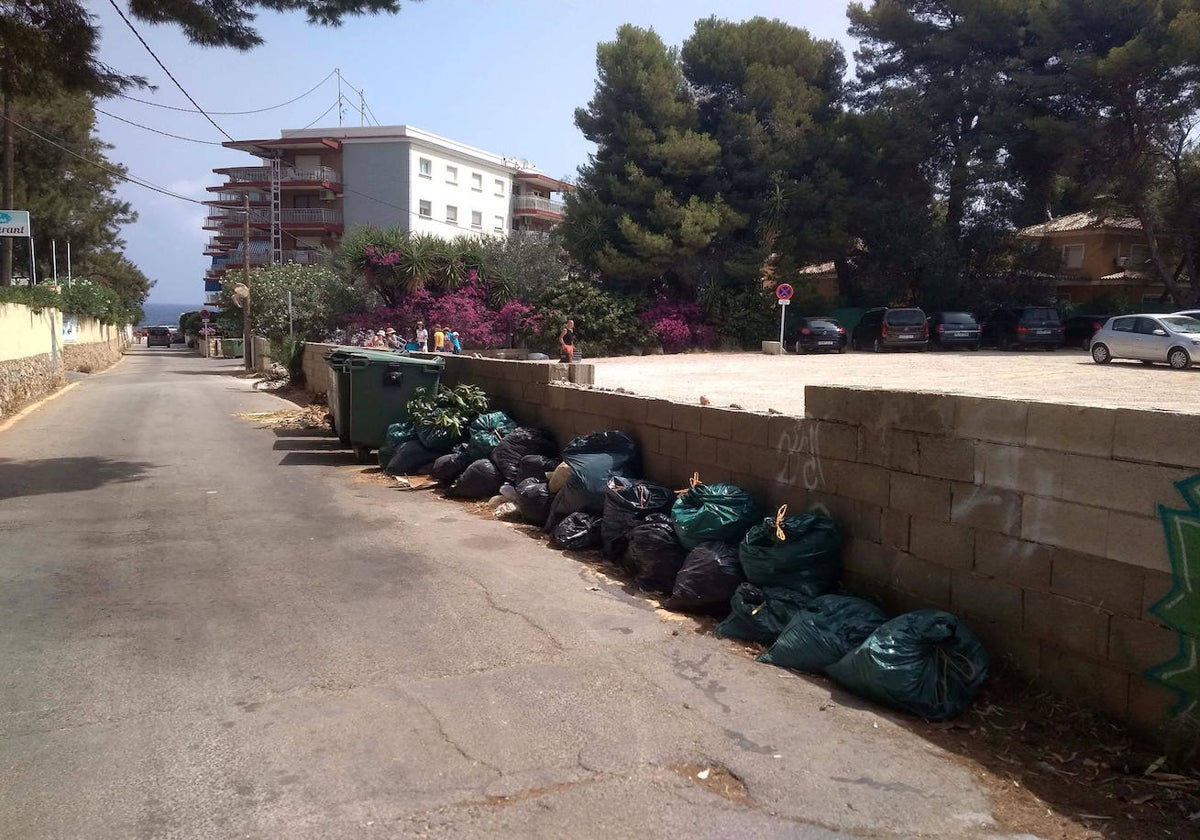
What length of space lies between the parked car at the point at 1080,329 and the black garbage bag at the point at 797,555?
27935 millimetres

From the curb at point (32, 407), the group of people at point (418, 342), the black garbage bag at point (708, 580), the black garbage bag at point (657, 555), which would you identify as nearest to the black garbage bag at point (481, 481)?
the black garbage bag at point (657, 555)

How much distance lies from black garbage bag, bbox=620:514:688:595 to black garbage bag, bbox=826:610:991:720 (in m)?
1.84

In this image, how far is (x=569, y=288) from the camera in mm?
32094

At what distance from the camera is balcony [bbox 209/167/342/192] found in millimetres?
54062

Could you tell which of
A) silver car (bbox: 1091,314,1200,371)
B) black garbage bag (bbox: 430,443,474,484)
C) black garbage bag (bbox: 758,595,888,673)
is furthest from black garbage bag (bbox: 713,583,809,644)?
silver car (bbox: 1091,314,1200,371)

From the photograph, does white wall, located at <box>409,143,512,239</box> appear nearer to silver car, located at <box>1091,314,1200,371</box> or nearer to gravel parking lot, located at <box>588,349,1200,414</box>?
gravel parking lot, located at <box>588,349,1200,414</box>

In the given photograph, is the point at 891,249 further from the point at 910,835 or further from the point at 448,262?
the point at 910,835

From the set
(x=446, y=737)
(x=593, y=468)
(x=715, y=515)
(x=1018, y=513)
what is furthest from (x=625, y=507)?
(x=446, y=737)

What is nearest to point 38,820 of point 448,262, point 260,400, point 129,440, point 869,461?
point 869,461

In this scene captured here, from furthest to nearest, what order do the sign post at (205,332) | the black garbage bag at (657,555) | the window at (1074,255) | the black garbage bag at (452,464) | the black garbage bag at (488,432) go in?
the sign post at (205,332), the window at (1074,255), the black garbage bag at (452,464), the black garbage bag at (488,432), the black garbage bag at (657,555)

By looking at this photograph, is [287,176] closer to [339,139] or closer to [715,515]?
[339,139]

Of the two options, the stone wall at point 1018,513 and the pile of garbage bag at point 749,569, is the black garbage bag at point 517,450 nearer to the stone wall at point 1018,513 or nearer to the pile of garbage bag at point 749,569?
the pile of garbage bag at point 749,569

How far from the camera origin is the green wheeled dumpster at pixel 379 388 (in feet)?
39.9

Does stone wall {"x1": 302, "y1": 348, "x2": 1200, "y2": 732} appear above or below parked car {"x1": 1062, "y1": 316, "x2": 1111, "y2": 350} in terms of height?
below
